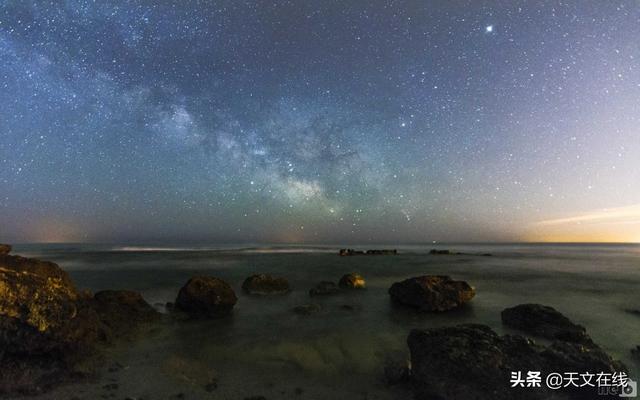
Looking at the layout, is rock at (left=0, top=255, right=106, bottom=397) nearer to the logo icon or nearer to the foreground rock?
the foreground rock

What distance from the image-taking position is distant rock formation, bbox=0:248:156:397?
623 cm

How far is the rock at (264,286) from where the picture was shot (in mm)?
18483

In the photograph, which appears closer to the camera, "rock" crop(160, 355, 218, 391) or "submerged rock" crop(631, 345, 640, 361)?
"rock" crop(160, 355, 218, 391)

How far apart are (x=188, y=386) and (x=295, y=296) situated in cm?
1146

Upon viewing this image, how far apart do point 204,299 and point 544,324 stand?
12.6 metres

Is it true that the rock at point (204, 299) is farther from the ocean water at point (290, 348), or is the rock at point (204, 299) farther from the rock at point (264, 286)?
the rock at point (264, 286)

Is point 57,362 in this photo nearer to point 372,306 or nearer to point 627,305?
point 372,306

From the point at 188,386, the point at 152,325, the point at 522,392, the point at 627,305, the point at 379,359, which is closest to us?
the point at 522,392

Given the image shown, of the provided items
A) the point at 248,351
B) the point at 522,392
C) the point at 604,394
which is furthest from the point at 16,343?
the point at 604,394

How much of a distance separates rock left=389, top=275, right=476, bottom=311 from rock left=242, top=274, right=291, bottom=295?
22.9 feet

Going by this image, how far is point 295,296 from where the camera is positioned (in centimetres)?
1773

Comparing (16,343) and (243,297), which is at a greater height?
(16,343)

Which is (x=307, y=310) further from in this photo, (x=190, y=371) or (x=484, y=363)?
(x=484, y=363)

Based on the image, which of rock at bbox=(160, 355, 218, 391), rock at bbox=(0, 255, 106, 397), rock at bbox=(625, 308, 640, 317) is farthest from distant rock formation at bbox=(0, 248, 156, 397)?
rock at bbox=(625, 308, 640, 317)
